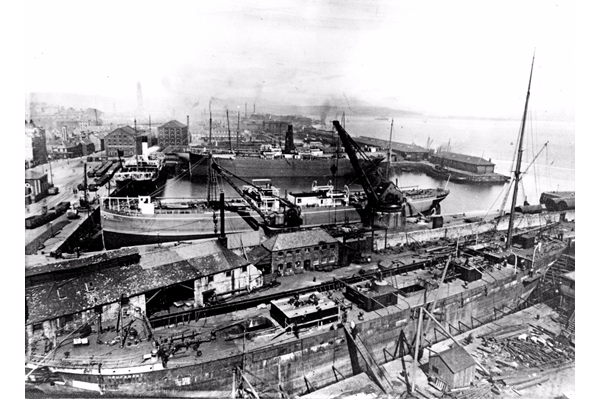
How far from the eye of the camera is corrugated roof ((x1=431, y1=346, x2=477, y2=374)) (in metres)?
12.6

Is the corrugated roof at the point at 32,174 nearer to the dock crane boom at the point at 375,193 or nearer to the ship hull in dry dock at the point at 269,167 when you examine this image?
the ship hull in dry dock at the point at 269,167

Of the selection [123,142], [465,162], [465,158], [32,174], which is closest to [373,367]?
[32,174]

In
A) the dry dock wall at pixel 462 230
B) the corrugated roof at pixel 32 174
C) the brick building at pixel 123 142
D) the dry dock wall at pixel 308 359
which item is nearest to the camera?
the dry dock wall at pixel 308 359

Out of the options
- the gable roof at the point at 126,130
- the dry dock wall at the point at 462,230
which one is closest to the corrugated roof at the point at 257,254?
the dry dock wall at the point at 462,230

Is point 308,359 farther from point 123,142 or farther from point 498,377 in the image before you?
point 123,142

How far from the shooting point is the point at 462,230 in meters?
27.2

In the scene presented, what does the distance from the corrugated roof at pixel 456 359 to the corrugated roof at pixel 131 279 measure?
8496 mm

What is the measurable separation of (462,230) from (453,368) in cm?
1628

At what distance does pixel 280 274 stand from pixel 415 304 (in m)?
6.43

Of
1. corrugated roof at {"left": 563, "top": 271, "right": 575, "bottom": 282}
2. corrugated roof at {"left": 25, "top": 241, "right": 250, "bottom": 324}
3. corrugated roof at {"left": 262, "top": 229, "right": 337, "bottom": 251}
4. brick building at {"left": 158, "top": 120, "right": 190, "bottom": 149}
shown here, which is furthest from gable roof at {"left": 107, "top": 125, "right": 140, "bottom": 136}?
corrugated roof at {"left": 563, "top": 271, "right": 575, "bottom": 282}

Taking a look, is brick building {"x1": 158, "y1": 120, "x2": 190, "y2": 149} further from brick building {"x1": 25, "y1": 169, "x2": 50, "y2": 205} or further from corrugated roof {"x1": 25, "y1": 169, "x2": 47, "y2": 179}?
corrugated roof {"x1": 25, "y1": 169, "x2": 47, "y2": 179}

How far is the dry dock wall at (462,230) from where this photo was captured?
947 inches
